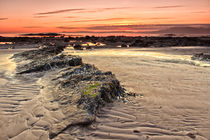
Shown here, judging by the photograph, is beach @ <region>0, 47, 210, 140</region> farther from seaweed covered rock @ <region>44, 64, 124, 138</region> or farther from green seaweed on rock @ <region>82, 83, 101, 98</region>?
green seaweed on rock @ <region>82, 83, 101, 98</region>

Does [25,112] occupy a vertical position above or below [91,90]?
below

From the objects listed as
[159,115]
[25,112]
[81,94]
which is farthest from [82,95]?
[159,115]

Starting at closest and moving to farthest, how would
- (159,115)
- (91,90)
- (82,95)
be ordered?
1. (159,115)
2. (82,95)
3. (91,90)

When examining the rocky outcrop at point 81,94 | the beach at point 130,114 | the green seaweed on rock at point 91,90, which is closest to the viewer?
the beach at point 130,114

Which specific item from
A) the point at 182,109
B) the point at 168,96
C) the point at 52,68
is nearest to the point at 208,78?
the point at 168,96

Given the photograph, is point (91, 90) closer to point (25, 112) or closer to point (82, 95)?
point (82, 95)

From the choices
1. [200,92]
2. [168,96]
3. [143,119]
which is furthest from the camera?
[200,92]

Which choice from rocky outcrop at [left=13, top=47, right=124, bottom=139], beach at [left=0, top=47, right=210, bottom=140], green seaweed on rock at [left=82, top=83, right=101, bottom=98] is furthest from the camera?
green seaweed on rock at [left=82, top=83, right=101, bottom=98]

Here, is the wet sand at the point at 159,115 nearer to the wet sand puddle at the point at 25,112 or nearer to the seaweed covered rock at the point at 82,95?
the seaweed covered rock at the point at 82,95

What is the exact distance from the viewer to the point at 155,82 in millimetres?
6242

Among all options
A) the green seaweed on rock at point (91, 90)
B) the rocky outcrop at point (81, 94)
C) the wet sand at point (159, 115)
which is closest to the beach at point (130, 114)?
the wet sand at point (159, 115)

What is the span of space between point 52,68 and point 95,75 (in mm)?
2969

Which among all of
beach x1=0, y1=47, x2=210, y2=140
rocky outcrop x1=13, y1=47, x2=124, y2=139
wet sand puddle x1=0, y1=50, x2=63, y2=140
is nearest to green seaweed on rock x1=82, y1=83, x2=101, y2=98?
rocky outcrop x1=13, y1=47, x2=124, y2=139

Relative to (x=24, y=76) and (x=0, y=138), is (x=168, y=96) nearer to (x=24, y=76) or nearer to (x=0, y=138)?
(x=0, y=138)
